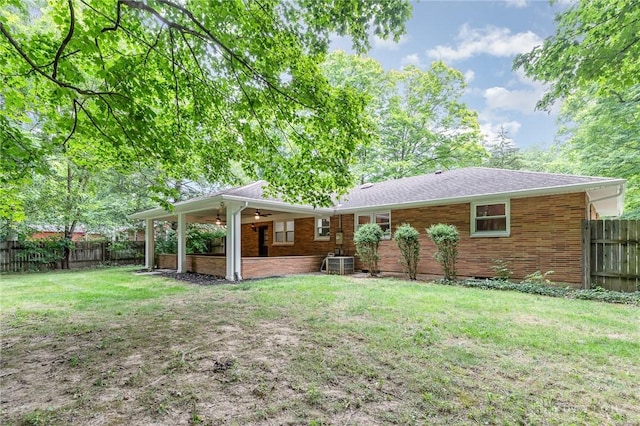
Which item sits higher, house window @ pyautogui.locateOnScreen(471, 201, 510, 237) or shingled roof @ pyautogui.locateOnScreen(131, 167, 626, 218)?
shingled roof @ pyautogui.locateOnScreen(131, 167, 626, 218)

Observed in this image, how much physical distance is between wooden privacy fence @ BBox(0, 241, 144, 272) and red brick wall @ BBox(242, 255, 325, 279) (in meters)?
10.8

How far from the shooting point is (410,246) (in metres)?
10.3

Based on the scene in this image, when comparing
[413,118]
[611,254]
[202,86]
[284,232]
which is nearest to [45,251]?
[284,232]

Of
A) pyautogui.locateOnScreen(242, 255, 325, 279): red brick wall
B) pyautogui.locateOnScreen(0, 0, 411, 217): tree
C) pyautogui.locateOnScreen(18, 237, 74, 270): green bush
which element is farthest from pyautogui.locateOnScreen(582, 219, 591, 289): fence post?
pyautogui.locateOnScreen(18, 237, 74, 270): green bush

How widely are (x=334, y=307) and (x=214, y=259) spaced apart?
661 centimetres

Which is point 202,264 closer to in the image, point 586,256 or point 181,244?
point 181,244

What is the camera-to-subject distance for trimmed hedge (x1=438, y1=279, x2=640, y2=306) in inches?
269

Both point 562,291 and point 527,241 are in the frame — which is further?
point 527,241

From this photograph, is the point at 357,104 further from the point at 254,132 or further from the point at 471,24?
the point at 471,24

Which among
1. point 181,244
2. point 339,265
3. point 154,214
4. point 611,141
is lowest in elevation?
point 339,265

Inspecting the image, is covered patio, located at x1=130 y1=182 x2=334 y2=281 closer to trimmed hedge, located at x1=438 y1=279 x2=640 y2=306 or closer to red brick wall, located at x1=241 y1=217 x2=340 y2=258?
red brick wall, located at x1=241 y1=217 x2=340 y2=258

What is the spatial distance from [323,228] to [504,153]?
909 inches

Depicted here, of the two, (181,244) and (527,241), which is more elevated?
(527,241)

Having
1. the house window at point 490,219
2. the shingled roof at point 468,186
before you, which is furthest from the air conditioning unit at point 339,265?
the house window at point 490,219
